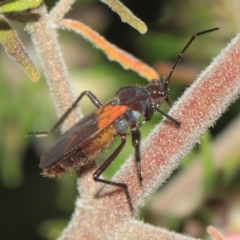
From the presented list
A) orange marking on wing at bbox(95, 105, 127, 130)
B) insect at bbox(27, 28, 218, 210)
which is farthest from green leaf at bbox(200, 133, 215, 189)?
orange marking on wing at bbox(95, 105, 127, 130)

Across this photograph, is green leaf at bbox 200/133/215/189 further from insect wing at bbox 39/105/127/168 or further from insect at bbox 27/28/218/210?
insect wing at bbox 39/105/127/168

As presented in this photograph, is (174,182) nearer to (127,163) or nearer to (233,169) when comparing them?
(233,169)

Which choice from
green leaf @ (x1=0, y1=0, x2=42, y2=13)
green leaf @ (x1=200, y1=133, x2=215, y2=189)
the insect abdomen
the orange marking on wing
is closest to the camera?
green leaf @ (x1=0, y1=0, x2=42, y2=13)

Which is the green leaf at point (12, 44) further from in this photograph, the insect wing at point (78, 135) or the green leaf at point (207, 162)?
the green leaf at point (207, 162)

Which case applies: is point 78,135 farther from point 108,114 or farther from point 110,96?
point 110,96

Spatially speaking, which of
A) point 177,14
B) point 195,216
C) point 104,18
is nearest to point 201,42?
point 177,14

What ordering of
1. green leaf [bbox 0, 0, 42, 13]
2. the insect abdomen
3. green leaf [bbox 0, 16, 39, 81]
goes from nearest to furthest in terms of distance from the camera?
green leaf [bbox 0, 0, 42, 13], green leaf [bbox 0, 16, 39, 81], the insect abdomen

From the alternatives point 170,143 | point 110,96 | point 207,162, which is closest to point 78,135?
point 170,143
